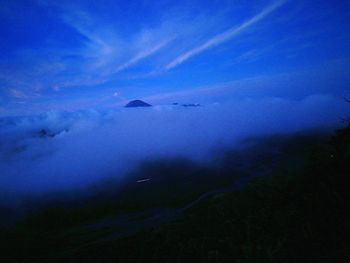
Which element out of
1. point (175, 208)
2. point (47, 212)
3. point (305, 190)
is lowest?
point (47, 212)

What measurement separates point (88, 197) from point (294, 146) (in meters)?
154

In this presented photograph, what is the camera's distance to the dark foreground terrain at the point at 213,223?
1922 cm

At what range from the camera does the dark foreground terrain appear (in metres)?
19.2

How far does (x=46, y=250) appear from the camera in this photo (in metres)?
69.1

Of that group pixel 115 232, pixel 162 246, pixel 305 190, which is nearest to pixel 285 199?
pixel 305 190

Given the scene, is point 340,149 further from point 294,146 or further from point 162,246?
point 294,146

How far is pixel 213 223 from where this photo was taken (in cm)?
3759

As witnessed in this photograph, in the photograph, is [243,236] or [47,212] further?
[47,212]

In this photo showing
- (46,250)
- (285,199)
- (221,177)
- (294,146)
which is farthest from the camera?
(294,146)

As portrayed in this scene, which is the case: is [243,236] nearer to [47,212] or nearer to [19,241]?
[19,241]

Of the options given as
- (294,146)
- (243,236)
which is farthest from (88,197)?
(294,146)

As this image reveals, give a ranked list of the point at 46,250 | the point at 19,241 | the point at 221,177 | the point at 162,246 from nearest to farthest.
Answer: the point at 162,246, the point at 46,250, the point at 19,241, the point at 221,177

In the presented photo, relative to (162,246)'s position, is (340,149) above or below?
above

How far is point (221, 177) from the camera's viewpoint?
12950cm
